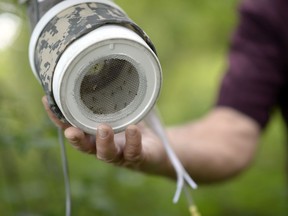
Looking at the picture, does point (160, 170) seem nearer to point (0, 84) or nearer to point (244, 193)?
point (0, 84)

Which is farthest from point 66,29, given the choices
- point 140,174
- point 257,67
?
point 140,174

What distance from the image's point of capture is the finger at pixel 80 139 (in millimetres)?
809

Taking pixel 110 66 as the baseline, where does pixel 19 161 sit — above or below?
below

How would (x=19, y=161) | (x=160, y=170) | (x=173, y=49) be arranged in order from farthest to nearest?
1. (x=173, y=49)
2. (x=19, y=161)
3. (x=160, y=170)

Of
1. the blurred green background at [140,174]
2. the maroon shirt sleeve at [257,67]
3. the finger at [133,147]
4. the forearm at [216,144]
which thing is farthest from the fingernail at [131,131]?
the maroon shirt sleeve at [257,67]

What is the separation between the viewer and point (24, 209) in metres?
1.57

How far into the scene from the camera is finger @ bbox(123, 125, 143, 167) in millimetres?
812

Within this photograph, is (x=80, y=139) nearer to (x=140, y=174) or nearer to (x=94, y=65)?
(x=94, y=65)

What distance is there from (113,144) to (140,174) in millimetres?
1188

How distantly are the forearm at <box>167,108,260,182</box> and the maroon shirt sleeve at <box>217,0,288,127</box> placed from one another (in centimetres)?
4

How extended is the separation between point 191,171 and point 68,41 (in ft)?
2.72

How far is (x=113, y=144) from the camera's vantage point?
2.74 feet

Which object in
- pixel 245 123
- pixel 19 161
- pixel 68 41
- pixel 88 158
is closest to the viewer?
pixel 68 41

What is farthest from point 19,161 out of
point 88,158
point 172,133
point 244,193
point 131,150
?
point 131,150
